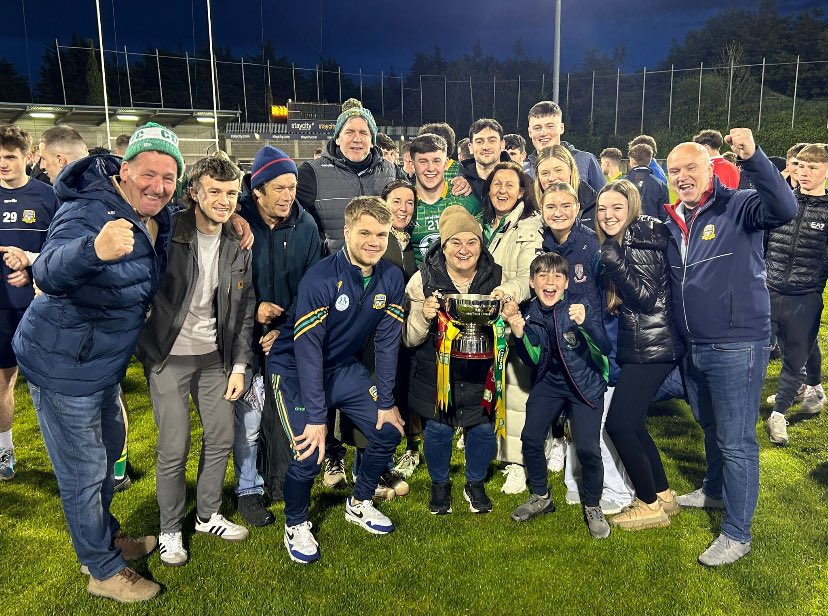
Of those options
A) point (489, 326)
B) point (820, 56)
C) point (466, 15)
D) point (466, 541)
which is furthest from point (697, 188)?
point (466, 15)

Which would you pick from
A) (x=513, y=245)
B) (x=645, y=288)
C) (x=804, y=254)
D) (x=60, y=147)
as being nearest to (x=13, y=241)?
(x=60, y=147)

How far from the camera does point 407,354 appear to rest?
4520mm

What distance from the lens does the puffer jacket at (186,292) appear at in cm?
360

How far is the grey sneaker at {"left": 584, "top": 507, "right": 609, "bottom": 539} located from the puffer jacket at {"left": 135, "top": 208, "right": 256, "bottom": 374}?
2.54 m

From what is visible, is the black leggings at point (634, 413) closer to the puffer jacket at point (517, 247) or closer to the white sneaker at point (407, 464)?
the puffer jacket at point (517, 247)

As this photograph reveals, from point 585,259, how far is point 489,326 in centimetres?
78

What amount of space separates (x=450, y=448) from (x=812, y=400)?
4.13 m

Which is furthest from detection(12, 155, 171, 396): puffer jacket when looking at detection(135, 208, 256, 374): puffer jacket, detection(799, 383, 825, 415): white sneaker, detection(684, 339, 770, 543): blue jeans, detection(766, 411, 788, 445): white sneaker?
detection(799, 383, 825, 415): white sneaker

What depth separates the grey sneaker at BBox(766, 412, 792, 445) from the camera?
558 cm

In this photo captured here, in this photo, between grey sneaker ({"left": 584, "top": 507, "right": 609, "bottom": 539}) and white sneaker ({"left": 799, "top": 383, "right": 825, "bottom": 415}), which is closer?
grey sneaker ({"left": 584, "top": 507, "right": 609, "bottom": 539})

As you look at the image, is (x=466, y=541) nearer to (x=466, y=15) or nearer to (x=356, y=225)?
(x=356, y=225)

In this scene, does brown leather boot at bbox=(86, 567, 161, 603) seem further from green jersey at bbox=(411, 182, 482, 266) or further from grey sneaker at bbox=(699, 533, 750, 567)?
grey sneaker at bbox=(699, 533, 750, 567)

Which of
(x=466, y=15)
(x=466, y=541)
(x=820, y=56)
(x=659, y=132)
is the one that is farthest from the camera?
(x=466, y=15)

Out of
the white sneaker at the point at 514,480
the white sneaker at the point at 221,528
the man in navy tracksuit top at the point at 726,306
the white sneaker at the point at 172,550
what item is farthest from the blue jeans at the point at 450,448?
the white sneaker at the point at 172,550
